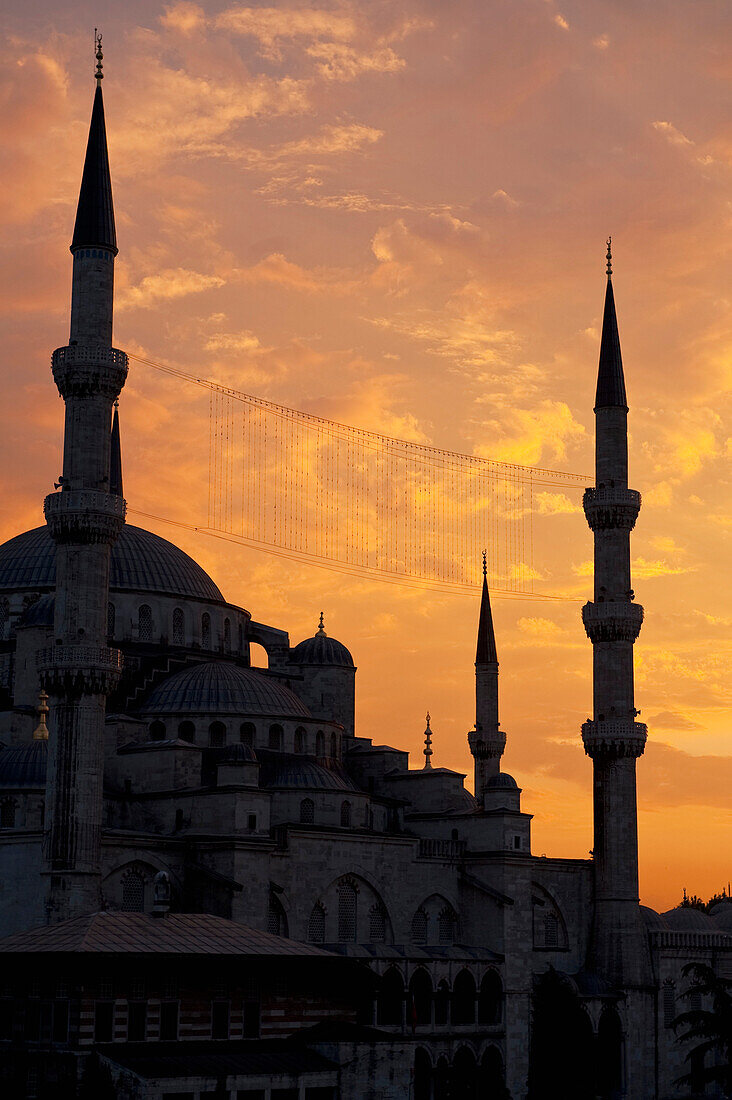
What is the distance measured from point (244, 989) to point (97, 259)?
1956 cm

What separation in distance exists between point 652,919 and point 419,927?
11.3 m

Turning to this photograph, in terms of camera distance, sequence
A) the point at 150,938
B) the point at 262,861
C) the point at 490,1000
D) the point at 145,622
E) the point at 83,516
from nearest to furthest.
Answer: the point at 150,938 < the point at 83,516 < the point at 262,861 < the point at 490,1000 < the point at 145,622

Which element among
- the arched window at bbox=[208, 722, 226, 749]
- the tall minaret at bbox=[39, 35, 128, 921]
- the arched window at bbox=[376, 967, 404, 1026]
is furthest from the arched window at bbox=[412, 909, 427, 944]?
the tall minaret at bbox=[39, 35, 128, 921]

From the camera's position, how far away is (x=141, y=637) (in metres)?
59.5

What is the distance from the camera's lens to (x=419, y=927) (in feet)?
175

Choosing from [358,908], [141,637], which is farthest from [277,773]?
[141,637]

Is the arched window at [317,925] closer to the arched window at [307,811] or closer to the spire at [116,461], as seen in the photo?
the arched window at [307,811]

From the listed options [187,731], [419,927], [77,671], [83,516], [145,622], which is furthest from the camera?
[145,622]

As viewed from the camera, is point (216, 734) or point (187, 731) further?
point (216, 734)

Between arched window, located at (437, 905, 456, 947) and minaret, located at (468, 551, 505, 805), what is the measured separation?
32.6ft

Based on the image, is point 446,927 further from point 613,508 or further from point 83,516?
point 83,516

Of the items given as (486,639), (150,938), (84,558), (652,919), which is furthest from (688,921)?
(150,938)

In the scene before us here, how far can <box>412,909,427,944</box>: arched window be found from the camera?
53188 mm

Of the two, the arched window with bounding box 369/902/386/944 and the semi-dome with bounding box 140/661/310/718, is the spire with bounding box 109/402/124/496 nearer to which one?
the semi-dome with bounding box 140/661/310/718
